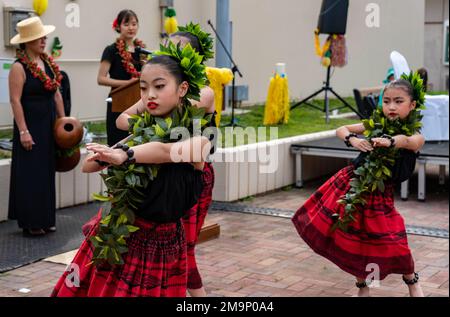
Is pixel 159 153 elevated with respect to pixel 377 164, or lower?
elevated

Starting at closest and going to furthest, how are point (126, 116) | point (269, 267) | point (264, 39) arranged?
point (126, 116), point (269, 267), point (264, 39)

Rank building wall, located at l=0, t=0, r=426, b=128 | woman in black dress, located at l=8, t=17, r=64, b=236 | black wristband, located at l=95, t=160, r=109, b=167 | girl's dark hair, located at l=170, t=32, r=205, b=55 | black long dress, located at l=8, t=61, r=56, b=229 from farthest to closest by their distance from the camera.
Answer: building wall, located at l=0, t=0, r=426, b=128 < black long dress, located at l=8, t=61, r=56, b=229 < woman in black dress, located at l=8, t=17, r=64, b=236 < girl's dark hair, located at l=170, t=32, r=205, b=55 < black wristband, located at l=95, t=160, r=109, b=167

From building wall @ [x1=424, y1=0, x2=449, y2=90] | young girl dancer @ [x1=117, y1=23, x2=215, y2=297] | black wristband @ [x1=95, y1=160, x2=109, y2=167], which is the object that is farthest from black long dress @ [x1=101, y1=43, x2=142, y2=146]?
building wall @ [x1=424, y1=0, x2=449, y2=90]

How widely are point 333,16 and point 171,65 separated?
8.78 metres

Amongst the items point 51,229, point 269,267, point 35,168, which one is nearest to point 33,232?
point 51,229

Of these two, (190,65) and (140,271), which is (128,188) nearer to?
(140,271)

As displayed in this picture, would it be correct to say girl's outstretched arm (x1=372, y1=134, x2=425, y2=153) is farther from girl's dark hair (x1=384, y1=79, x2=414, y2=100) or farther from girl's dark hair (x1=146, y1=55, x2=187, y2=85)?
girl's dark hair (x1=146, y1=55, x2=187, y2=85)

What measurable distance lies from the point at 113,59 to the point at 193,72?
3.81m

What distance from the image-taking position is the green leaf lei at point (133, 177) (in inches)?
133

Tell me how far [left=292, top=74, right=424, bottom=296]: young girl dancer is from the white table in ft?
17.8

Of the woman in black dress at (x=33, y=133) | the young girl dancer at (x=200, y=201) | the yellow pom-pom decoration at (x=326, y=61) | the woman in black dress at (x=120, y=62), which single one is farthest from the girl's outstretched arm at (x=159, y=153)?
the yellow pom-pom decoration at (x=326, y=61)

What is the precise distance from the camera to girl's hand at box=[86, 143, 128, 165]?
10.3 ft

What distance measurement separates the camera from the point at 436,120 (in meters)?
10.3
